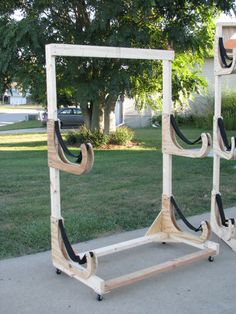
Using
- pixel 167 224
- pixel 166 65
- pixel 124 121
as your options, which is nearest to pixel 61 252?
pixel 167 224

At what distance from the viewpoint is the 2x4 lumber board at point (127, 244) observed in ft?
14.4

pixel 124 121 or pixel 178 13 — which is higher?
pixel 178 13

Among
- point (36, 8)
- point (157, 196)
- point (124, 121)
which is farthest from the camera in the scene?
point (124, 121)

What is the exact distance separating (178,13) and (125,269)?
9627mm

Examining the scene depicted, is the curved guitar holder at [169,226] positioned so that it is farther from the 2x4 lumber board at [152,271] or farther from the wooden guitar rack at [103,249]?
the 2x4 lumber board at [152,271]

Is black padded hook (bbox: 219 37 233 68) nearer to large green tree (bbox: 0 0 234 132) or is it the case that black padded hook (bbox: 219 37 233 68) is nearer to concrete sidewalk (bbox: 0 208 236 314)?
concrete sidewalk (bbox: 0 208 236 314)

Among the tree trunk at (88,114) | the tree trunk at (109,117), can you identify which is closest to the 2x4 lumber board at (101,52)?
the tree trunk at (109,117)

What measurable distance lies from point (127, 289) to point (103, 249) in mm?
672

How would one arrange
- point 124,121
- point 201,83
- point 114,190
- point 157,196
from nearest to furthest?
point 157,196
point 114,190
point 201,83
point 124,121

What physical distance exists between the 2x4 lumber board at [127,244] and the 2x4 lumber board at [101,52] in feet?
5.96

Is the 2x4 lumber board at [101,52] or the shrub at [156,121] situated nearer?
the 2x4 lumber board at [101,52]

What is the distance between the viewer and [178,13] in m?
12.4

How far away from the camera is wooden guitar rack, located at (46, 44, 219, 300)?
12.1 ft

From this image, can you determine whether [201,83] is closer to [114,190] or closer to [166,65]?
[114,190]
